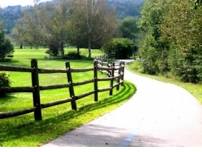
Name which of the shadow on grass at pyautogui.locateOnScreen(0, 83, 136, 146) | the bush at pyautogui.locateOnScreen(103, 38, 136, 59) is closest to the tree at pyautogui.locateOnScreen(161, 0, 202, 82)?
the shadow on grass at pyautogui.locateOnScreen(0, 83, 136, 146)

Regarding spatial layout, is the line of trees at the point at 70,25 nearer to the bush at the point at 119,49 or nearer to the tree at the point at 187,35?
the bush at the point at 119,49

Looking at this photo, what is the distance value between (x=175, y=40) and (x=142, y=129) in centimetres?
2812

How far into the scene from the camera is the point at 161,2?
174 feet

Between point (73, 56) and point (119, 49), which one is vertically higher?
point (119, 49)

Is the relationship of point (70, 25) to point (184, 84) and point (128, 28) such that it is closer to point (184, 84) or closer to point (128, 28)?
point (184, 84)

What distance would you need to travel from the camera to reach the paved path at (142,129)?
11.8 metres

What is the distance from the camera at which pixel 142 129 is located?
1429 centimetres

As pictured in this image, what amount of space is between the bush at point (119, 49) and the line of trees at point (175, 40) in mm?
33623

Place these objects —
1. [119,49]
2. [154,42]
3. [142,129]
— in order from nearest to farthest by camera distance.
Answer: [142,129]
[154,42]
[119,49]

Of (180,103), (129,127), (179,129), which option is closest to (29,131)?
(129,127)

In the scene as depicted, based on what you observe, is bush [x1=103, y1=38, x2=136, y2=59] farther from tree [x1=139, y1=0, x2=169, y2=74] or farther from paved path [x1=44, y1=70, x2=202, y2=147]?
paved path [x1=44, y1=70, x2=202, y2=147]

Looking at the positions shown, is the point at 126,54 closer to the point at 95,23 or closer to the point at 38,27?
the point at 95,23

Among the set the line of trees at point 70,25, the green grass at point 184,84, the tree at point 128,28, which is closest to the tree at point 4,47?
the line of trees at point 70,25

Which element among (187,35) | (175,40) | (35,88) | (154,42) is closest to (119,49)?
(154,42)
